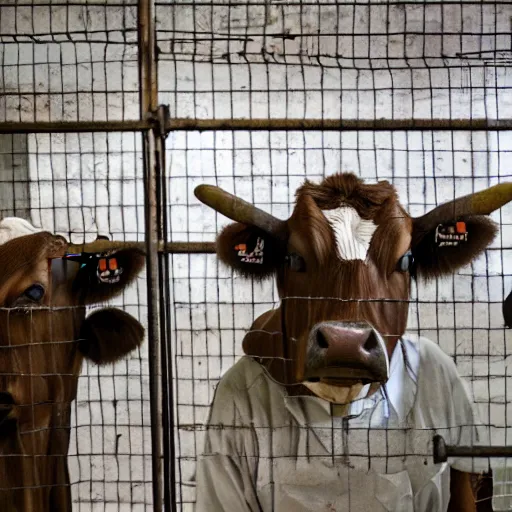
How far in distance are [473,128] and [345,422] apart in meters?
1.15

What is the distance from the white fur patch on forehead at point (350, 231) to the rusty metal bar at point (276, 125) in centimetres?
40

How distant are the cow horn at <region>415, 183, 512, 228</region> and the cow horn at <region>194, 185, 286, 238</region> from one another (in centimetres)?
61

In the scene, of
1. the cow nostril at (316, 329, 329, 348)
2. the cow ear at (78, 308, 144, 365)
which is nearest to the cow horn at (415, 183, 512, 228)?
the cow nostril at (316, 329, 329, 348)

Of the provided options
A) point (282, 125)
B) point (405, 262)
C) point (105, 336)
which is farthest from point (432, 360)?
point (105, 336)

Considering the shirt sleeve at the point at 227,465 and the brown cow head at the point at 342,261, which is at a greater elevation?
the brown cow head at the point at 342,261

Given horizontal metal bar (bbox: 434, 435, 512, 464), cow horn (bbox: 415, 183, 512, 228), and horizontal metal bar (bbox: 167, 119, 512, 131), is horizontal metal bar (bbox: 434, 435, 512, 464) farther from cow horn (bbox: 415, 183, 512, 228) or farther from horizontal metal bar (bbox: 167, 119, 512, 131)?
horizontal metal bar (bbox: 167, 119, 512, 131)

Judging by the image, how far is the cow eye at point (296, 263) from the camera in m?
3.21

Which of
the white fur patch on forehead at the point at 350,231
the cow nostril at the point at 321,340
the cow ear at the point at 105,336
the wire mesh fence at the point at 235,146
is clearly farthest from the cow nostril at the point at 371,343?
the wire mesh fence at the point at 235,146

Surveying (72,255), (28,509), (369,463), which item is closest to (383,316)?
(369,463)

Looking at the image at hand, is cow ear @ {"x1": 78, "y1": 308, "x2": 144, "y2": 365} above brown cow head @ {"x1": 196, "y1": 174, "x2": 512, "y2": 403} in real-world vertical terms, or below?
below

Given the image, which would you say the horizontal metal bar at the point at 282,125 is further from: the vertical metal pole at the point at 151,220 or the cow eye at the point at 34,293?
the cow eye at the point at 34,293

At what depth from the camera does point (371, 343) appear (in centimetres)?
279

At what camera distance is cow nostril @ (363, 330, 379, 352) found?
9.11ft

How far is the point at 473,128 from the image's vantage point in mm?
2844
